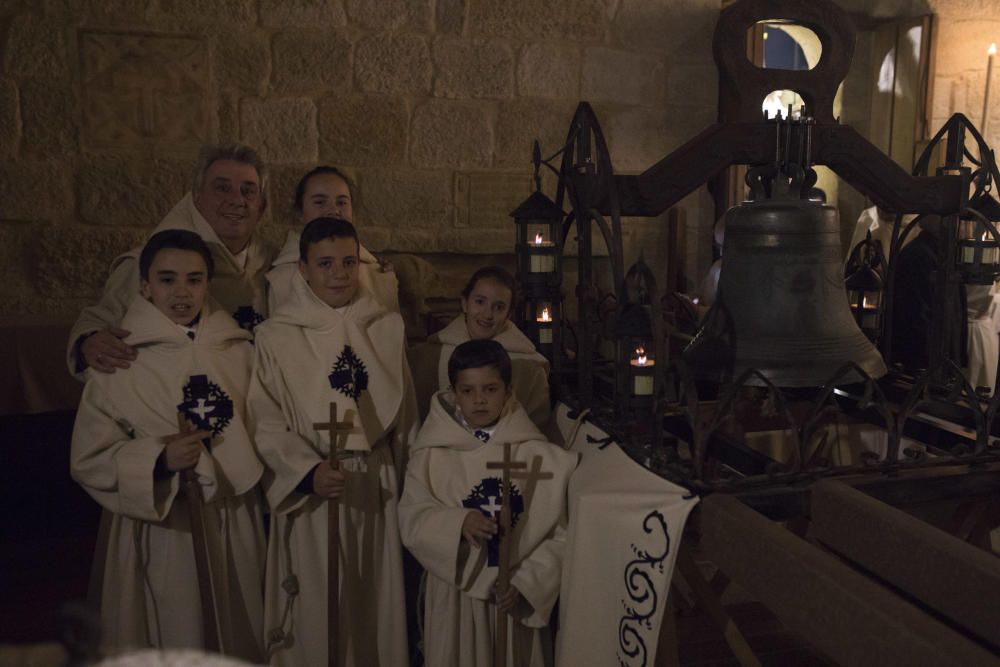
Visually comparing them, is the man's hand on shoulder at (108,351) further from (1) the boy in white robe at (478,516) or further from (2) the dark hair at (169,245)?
(1) the boy in white robe at (478,516)

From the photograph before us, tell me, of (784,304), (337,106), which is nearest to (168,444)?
(784,304)

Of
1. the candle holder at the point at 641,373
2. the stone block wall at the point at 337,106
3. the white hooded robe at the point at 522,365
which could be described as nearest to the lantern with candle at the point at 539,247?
the white hooded robe at the point at 522,365

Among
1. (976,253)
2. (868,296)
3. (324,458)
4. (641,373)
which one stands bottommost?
(324,458)

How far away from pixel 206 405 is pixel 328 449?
1.27ft

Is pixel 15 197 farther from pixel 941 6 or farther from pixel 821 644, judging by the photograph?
pixel 941 6

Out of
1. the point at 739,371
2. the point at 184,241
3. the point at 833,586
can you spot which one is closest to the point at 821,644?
the point at 833,586

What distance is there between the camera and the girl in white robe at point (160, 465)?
257 centimetres

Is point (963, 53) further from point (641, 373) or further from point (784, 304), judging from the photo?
A: point (641, 373)

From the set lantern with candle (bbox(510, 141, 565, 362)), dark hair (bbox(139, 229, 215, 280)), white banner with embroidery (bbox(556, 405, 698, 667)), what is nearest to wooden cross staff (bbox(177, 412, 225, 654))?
dark hair (bbox(139, 229, 215, 280))

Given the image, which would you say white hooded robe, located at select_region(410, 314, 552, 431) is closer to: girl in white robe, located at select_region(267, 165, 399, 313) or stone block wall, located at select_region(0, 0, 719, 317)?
girl in white robe, located at select_region(267, 165, 399, 313)

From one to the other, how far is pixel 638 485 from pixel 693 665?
1188 millimetres

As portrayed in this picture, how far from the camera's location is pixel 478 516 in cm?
245

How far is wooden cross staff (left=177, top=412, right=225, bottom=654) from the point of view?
2.52m

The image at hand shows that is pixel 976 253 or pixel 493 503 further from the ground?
pixel 976 253
